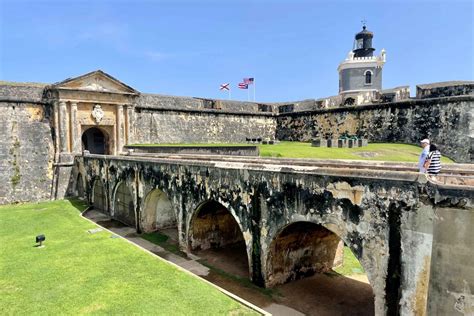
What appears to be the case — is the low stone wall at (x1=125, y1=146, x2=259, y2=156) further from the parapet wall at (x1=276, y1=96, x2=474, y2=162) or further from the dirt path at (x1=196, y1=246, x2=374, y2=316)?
the parapet wall at (x1=276, y1=96, x2=474, y2=162)

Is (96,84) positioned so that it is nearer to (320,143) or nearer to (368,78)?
(320,143)

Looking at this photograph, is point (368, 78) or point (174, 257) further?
point (368, 78)

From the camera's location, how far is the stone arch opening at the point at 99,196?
17030 millimetres

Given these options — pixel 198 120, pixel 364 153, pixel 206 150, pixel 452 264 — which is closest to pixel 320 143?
pixel 364 153

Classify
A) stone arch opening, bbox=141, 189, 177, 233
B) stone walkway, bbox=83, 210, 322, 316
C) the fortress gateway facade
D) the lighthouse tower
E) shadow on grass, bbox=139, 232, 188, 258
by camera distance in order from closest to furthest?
the fortress gateway facade → stone walkway, bbox=83, 210, 322, 316 → shadow on grass, bbox=139, 232, 188, 258 → stone arch opening, bbox=141, 189, 177, 233 → the lighthouse tower

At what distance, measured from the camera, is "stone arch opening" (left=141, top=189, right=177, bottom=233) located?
13609 millimetres

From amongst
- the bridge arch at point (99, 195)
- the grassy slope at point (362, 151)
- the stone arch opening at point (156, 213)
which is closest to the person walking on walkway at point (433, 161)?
the grassy slope at point (362, 151)

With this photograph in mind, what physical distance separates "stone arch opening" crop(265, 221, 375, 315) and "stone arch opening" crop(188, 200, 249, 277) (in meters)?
1.65

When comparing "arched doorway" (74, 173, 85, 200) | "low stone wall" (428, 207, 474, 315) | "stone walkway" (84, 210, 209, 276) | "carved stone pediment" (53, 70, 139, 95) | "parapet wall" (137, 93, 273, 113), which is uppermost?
"carved stone pediment" (53, 70, 139, 95)

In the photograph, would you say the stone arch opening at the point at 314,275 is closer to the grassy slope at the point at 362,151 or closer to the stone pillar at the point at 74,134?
the grassy slope at the point at 362,151

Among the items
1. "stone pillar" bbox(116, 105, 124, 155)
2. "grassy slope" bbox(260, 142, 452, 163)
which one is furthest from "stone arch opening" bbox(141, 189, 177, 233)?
"stone pillar" bbox(116, 105, 124, 155)

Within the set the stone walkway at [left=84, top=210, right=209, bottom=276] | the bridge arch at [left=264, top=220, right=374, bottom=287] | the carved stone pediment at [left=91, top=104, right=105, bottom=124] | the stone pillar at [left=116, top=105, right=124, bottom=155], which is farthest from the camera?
the stone pillar at [left=116, top=105, right=124, bottom=155]

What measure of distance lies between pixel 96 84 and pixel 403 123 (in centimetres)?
1895

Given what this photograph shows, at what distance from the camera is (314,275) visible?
385 inches
